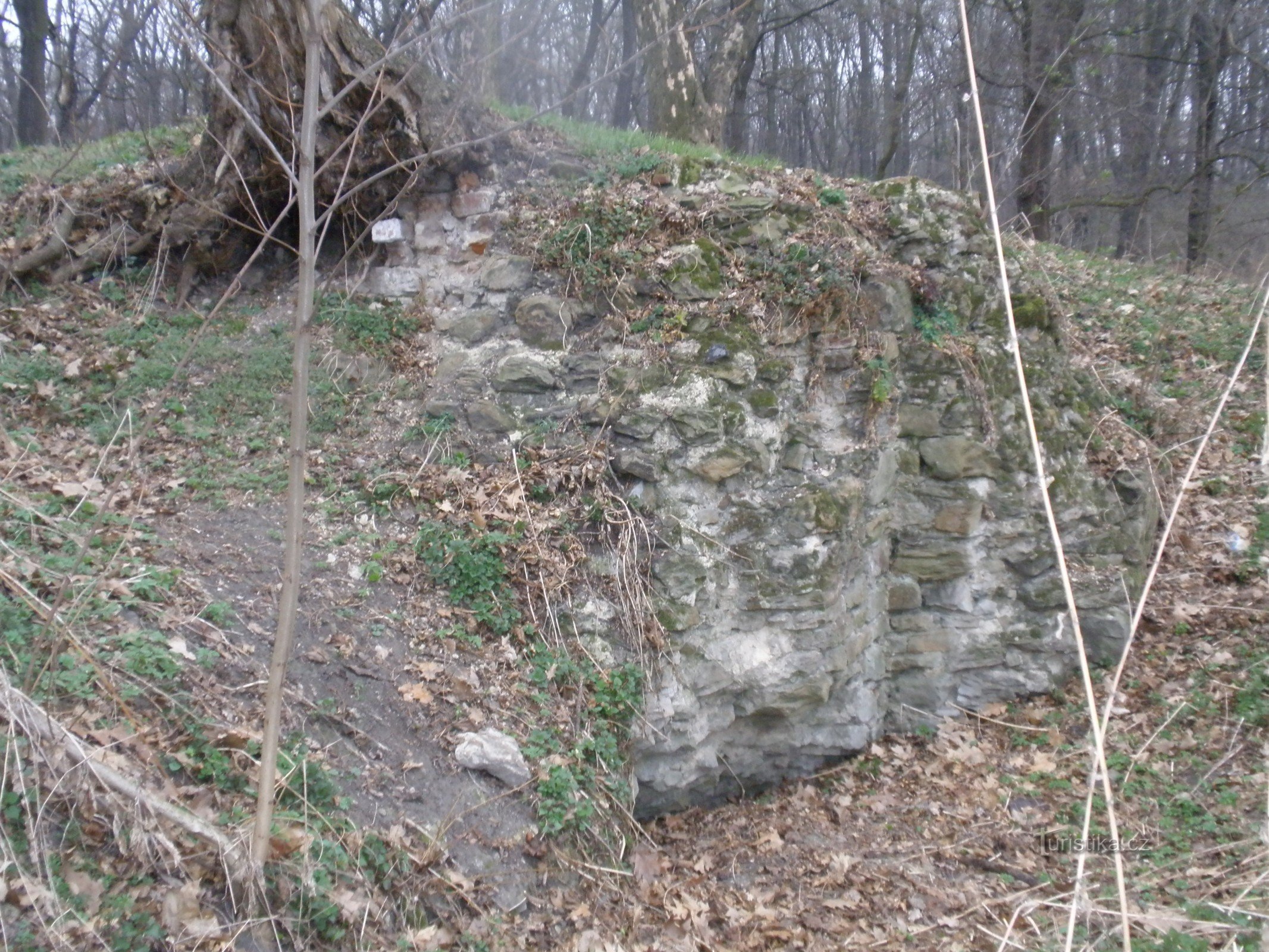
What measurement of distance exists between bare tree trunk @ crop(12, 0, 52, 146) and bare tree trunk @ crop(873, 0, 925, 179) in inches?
433

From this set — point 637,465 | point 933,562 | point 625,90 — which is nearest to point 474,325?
point 637,465

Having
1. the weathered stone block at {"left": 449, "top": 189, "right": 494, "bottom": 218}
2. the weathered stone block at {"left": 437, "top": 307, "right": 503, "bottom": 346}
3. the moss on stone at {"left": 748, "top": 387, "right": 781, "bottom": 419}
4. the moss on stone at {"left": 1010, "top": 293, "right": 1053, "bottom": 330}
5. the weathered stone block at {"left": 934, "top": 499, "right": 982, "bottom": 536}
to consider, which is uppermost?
the weathered stone block at {"left": 449, "top": 189, "right": 494, "bottom": 218}

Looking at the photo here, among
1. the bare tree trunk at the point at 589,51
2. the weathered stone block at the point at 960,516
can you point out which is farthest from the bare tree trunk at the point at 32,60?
the weathered stone block at the point at 960,516

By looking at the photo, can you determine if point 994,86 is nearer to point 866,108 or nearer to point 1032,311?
point 866,108

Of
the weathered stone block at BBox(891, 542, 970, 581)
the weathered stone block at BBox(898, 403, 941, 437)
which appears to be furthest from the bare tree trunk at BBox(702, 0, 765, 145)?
the weathered stone block at BBox(891, 542, 970, 581)

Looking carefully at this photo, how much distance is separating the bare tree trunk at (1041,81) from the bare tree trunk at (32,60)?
A: 1207cm

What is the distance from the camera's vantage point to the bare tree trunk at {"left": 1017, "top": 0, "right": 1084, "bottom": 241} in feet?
40.7

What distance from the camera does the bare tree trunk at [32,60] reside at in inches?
444

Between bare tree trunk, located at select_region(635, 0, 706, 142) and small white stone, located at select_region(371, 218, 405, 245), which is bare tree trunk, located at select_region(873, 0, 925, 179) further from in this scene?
small white stone, located at select_region(371, 218, 405, 245)

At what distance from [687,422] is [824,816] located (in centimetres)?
247

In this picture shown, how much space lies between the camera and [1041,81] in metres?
12.2

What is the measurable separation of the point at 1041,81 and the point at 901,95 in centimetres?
368

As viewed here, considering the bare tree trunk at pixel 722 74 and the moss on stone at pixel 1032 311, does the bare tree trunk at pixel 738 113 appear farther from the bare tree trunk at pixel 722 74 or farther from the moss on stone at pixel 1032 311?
the moss on stone at pixel 1032 311

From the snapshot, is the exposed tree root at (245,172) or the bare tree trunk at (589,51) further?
the bare tree trunk at (589,51)
